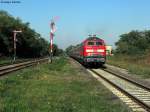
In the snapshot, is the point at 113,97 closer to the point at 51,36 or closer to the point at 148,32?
the point at 51,36

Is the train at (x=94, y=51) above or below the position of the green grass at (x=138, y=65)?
above

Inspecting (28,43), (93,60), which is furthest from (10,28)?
(93,60)

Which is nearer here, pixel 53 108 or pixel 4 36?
pixel 53 108

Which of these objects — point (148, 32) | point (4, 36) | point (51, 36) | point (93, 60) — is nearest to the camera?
point (93, 60)

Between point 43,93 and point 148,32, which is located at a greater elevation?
point 148,32

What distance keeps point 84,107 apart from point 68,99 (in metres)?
2.03

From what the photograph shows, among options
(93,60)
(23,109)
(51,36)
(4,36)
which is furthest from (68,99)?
(4,36)

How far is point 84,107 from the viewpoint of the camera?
41.0 feet

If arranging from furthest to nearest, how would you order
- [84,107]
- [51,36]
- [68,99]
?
1. [51,36]
2. [68,99]
3. [84,107]

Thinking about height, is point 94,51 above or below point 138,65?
above

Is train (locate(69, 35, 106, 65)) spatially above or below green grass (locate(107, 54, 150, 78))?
above

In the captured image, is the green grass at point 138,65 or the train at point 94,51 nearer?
the green grass at point 138,65

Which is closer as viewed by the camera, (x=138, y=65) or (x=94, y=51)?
(x=94, y=51)

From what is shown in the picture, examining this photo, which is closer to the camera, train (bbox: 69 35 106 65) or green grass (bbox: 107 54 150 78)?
green grass (bbox: 107 54 150 78)
